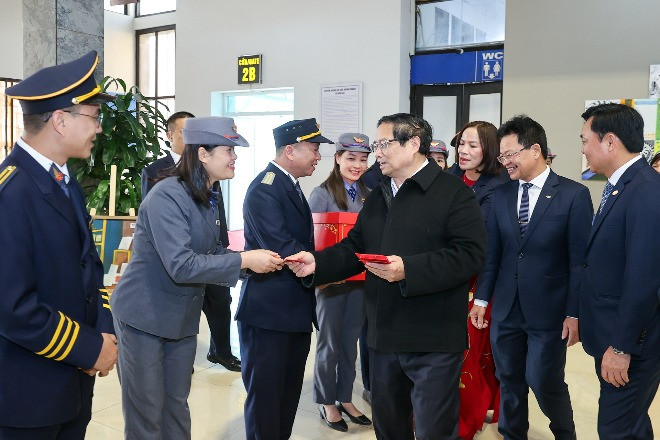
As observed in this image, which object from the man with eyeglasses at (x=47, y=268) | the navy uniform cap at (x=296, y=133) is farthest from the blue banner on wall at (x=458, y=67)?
the man with eyeglasses at (x=47, y=268)

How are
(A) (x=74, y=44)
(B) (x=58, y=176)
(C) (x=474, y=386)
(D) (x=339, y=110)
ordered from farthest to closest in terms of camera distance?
(D) (x=339, y=110)
(A) (x=74, y=44)
(C) (x=474, y=386)
(B) (x=58, y=176)

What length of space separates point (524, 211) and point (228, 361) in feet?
8.41

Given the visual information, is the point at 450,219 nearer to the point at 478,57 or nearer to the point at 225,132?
the point at 225,132

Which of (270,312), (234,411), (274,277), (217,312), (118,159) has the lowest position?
(234,411)

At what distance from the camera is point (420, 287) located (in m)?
2.17

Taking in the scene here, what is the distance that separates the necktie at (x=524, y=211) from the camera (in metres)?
2.83

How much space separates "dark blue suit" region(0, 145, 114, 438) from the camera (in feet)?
5.21

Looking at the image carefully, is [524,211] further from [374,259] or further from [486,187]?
[374,259]

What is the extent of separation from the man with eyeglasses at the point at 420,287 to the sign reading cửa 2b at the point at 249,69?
6.51m

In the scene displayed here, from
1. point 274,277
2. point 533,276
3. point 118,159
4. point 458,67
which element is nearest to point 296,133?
point 274,277

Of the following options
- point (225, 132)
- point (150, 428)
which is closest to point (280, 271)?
point (225, 132)

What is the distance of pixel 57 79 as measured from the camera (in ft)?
5.68

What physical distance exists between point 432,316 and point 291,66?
21.6 ft

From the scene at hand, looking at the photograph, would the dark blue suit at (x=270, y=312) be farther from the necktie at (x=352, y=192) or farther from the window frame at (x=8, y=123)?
the window frame at (x=8, y=123)
